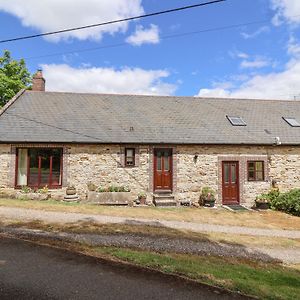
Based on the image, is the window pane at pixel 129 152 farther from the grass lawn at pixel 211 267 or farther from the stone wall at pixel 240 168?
the grass lawn at pixel 211 267

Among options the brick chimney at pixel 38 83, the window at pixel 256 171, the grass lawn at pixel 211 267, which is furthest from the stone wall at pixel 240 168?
the brick chimney at pixel 38 83

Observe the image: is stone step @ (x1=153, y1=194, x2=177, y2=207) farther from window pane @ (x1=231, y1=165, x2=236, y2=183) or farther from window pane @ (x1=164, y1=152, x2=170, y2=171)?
window pane @ (x1=231, y1=165, x2=236, y2=183)

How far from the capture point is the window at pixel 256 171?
16312 millimetres

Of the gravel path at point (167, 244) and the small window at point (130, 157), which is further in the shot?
the small window at point (130, 157)

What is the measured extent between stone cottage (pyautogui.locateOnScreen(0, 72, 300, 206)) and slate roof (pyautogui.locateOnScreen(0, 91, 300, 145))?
56 millimetres

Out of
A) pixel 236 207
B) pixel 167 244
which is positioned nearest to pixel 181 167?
pixel 236 207

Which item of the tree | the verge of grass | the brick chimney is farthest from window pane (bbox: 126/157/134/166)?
the tree

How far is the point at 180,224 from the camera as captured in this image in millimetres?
10562

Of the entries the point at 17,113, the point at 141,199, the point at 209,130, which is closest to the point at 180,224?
the point at 141,199

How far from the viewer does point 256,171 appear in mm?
16328

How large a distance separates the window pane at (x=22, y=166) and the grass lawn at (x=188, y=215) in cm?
177

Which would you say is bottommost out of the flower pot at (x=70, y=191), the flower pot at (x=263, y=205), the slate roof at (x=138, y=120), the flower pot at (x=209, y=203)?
the flower pot at (x=263, y=205)

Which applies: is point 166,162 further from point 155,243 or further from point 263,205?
point 155,243

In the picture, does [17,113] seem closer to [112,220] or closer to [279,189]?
[112,220]
